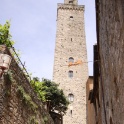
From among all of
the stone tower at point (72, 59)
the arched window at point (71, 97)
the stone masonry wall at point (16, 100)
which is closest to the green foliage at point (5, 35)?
the stone masonry wall at point (16, 100)

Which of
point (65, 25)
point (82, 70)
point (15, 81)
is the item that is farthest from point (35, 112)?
point (65, 25)

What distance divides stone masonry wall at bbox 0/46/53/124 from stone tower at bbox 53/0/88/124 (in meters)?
18.0

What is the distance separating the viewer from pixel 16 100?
8.16m

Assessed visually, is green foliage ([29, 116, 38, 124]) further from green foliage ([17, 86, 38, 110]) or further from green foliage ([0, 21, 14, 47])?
green foliage ([0, 21, 14, 47])

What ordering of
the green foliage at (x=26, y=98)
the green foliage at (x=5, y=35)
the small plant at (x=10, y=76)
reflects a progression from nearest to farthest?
the small plant at (x=10, y=76)
the green foliage at (x=26, y=98)
the green foliage at (x=5, y=35)

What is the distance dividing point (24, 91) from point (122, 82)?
17.4ft

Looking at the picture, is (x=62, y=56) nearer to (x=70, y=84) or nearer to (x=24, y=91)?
(x=70, y=84)

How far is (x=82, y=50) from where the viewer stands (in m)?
35.4

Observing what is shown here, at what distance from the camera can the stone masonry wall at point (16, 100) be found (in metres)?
7.31

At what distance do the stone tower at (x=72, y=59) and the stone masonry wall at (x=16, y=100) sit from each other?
18.0 m

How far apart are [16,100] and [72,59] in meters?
26.5

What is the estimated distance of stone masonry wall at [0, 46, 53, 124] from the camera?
24.0 feet

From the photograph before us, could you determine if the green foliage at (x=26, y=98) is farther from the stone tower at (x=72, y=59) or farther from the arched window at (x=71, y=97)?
the arched window at (x=71, y=97)

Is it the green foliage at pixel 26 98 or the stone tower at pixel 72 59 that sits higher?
the stone tower at pixel 72 59
